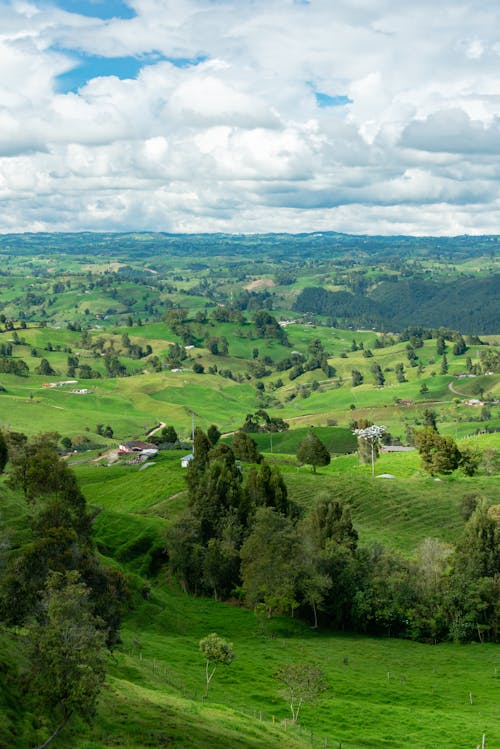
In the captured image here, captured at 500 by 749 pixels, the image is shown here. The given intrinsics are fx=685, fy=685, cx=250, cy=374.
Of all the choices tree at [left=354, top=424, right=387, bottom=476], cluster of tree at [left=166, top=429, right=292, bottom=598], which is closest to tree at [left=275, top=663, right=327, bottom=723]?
cluster of tree at [left=166, top=429, right=292, bottom=598]

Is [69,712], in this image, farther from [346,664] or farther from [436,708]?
[346,664]

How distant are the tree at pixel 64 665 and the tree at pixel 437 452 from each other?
116398mm

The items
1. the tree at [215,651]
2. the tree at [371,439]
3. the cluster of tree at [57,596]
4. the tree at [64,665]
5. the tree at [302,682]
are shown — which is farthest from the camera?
the tree at [371,439]

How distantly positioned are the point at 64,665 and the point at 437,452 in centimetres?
11910

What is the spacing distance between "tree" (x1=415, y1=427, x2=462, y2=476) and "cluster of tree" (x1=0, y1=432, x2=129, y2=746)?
284 ft

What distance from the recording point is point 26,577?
149 feet

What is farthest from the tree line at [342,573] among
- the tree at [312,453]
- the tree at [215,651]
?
the tree at [312,453]

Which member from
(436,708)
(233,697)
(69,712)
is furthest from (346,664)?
(69,712)

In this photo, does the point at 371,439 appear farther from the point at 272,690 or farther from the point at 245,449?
the point at 272,690

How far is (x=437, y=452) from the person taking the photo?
140m

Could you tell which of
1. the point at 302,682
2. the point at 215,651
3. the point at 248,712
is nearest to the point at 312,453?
the point at 215,651

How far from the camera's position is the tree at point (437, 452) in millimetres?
139250

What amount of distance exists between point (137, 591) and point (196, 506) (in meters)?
21.0

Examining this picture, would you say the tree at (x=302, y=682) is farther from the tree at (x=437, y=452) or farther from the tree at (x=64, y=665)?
the tree at (x=437, y=452)
